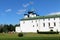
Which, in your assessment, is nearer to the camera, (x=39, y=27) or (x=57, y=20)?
(x=57, y=20)

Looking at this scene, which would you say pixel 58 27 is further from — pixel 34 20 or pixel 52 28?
pixel 34 20

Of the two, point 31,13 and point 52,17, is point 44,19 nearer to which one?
point 52,17

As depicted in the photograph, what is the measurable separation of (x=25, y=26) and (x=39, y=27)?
23.4 ft

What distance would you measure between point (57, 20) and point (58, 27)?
269cm

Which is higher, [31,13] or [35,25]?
[31,13]

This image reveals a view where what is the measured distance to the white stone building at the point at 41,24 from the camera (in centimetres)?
8022

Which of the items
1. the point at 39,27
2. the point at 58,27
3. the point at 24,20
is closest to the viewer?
the point at 58,27

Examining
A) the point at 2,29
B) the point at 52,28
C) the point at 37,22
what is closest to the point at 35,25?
the point at 37,22

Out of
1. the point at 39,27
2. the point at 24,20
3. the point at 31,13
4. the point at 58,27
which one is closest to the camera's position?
the point at 58,27

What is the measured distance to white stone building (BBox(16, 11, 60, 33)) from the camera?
80225 mm

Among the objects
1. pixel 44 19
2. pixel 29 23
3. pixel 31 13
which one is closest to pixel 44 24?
pixel 44 19

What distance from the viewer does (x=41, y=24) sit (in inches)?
3329

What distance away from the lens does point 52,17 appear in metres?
81.3

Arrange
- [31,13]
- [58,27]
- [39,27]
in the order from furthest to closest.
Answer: [31,13]
[39,27]
[58,27]
